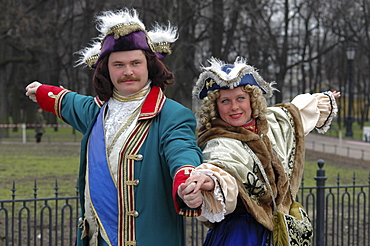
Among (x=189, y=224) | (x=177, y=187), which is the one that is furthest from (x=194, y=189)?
(x=189, y=224)

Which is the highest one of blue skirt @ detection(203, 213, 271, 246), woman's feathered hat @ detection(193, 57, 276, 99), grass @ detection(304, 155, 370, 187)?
woman's feathered hat @ detection(193, 57, 276, 99)

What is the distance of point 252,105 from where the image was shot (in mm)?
3338

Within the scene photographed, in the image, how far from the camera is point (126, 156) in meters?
2.92

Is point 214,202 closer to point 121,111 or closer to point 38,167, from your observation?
point 121,111

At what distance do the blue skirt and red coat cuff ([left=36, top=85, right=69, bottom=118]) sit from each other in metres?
1.24

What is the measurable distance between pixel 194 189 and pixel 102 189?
721 millimetres

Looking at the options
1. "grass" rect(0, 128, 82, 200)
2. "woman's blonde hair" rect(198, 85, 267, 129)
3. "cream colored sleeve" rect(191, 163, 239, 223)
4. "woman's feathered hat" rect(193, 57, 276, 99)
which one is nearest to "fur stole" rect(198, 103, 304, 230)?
"woman's blonde hair" rect(198, 85, 267, 129)

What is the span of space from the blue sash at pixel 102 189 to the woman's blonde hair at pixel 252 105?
656 millimetres

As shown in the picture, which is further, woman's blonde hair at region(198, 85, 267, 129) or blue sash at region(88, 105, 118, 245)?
woman's blonde hair at region(198, 85, 267, 129)

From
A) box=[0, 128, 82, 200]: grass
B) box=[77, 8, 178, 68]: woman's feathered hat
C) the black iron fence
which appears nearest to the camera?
box=[77, 8, 178, 68]: woman's feathered hat

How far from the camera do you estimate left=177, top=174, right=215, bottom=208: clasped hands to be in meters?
2.44

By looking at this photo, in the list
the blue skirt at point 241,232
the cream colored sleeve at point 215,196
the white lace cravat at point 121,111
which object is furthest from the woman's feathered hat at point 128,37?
the blue skirt at point 241,232

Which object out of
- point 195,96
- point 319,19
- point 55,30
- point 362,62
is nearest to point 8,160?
point 55,30

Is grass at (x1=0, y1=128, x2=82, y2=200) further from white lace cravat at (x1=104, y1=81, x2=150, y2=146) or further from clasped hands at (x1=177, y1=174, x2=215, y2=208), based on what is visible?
clasped hands at (x1=177, y1=174, x2=215, y2=208)
